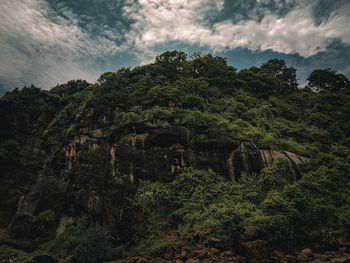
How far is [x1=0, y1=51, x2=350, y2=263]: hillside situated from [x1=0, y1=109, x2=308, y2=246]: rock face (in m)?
0.10

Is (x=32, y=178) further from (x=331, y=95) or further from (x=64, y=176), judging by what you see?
(x=331, y=95)

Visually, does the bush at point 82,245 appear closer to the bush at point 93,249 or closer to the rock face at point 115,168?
the bush at point 93,249

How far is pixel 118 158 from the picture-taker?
20.6 metres

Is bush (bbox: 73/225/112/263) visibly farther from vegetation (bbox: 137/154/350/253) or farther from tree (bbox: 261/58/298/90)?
tree (bbox: 261/58/298/90)

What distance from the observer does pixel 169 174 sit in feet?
62.7

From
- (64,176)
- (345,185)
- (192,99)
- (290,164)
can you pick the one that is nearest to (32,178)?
(64,176)

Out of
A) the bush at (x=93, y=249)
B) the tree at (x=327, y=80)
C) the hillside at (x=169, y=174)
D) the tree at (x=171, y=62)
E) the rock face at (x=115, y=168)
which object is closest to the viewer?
the hillside at (x=169, y=174)

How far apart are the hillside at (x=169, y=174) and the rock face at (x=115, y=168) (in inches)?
3.8

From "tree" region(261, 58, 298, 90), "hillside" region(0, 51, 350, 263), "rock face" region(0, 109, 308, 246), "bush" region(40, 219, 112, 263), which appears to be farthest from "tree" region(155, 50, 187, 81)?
"bush" region(40, 219, 112, 263)

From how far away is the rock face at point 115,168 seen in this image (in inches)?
738

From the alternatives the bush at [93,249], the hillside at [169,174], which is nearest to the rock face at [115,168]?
the hillside at [169,174]

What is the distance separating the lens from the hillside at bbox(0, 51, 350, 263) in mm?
13508

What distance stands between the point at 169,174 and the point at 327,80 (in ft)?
122

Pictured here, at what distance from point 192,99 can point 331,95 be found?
21954 mm
